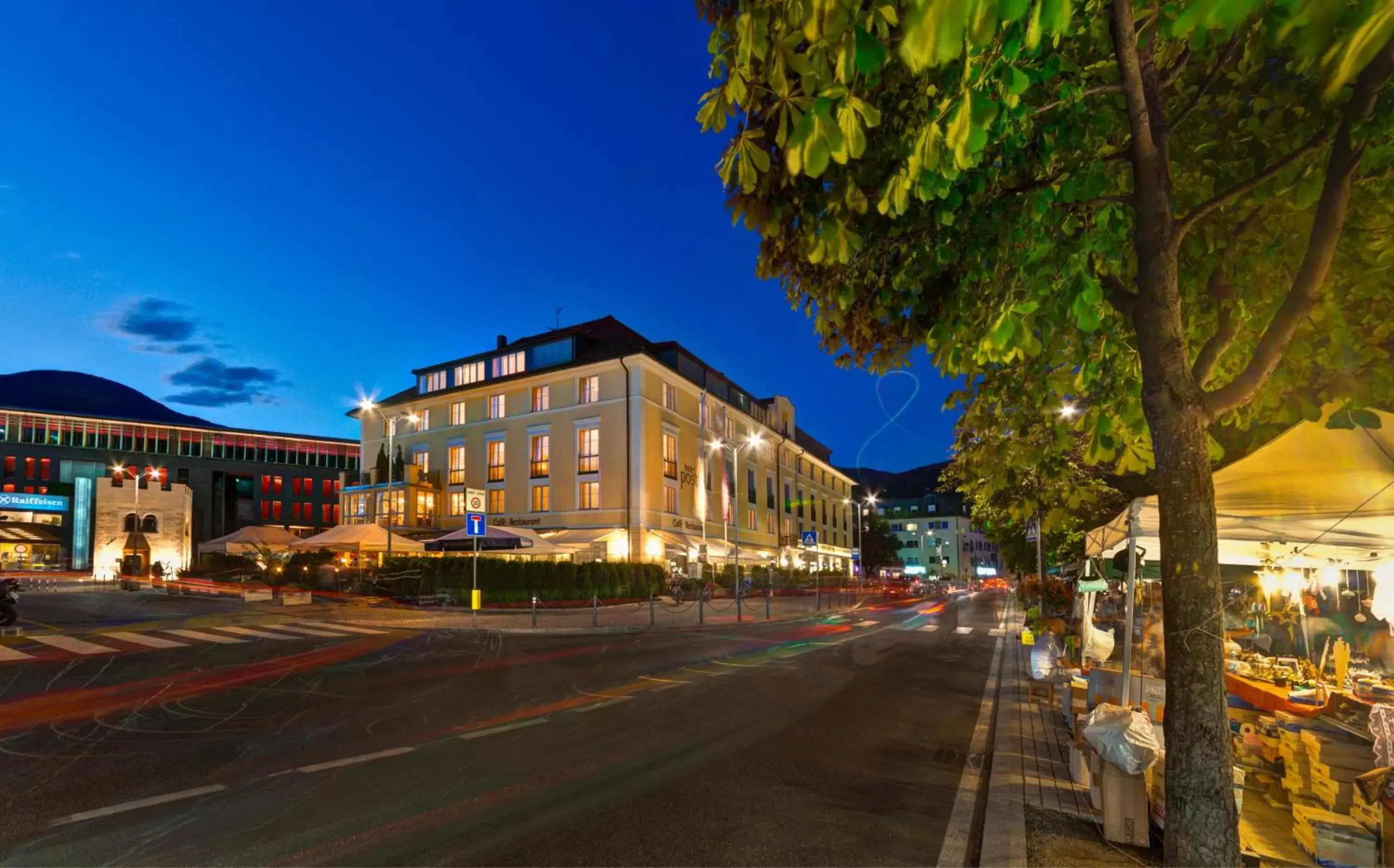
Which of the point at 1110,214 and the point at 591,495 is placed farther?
the point at 591,495

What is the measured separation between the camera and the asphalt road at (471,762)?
553cm

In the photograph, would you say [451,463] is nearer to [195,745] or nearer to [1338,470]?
[195,745]

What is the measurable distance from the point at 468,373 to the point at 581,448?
12054 mm

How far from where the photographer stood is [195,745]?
27.0 feet

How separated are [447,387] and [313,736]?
44.2m

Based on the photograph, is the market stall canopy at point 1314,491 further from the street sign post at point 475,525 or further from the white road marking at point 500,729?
the street sign post at point 475,525

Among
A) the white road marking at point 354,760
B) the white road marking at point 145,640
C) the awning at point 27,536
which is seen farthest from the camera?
the awning at point 27,536

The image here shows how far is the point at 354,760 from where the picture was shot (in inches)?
303

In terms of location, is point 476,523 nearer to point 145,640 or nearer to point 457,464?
point 145,640

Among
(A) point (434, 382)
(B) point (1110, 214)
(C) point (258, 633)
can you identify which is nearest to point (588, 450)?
(A) point (434, 382)

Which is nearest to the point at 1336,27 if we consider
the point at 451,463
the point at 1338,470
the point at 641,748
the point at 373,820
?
the point at 1338,470

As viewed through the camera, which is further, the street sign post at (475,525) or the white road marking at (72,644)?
the street sign post at (475,525)

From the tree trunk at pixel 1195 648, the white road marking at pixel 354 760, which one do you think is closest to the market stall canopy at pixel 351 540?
the white road marking at pixel 354 760

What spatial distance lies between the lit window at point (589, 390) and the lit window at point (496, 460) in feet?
21.9
